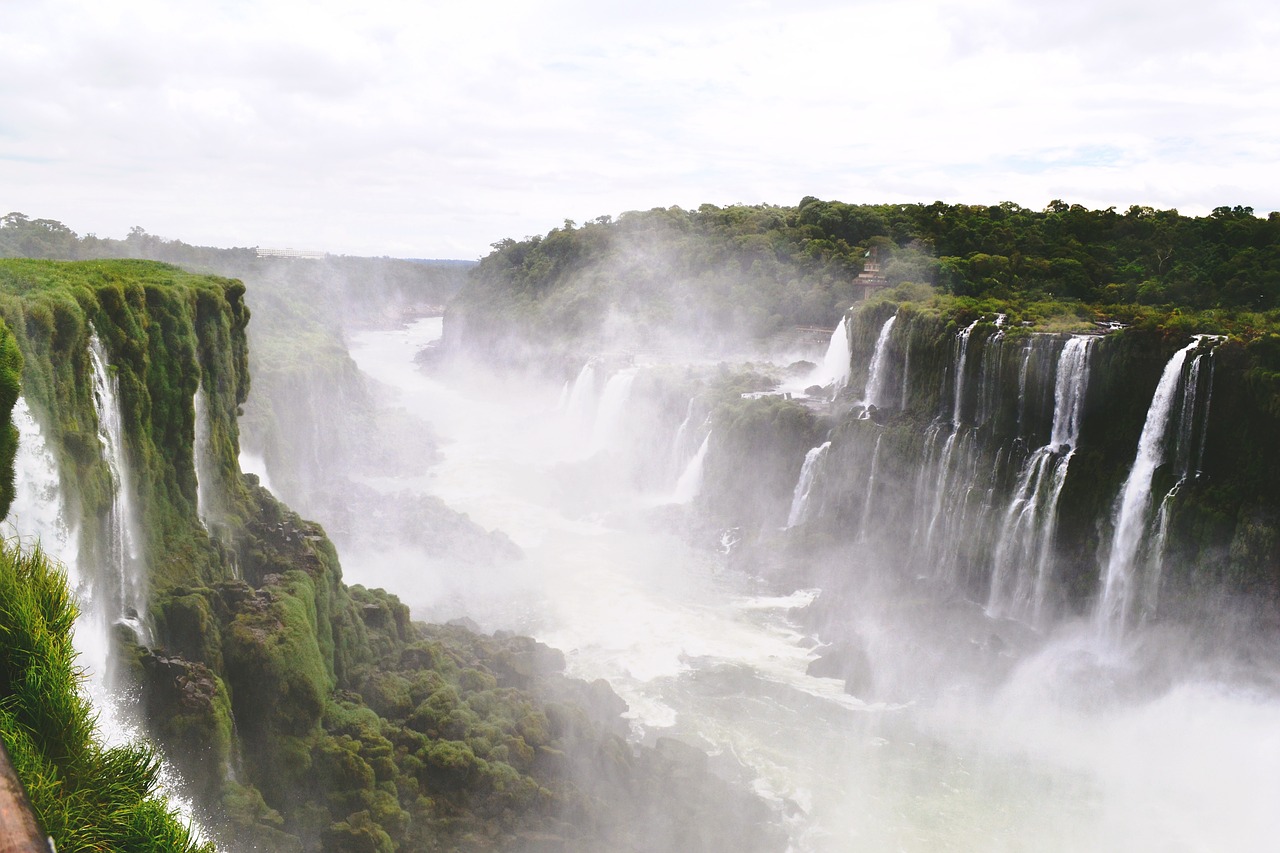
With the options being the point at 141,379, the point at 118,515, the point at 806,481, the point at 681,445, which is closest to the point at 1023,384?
the point at 806,481

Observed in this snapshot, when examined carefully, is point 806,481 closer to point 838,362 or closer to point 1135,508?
point 838,362

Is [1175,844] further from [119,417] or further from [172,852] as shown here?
[119,417]

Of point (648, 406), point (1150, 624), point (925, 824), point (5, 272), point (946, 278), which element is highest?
point (946, 278)

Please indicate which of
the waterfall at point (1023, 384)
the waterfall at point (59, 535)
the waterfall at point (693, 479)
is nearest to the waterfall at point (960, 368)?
the waterfall at point (1023, 384)

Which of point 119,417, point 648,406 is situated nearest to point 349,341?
point 648,406

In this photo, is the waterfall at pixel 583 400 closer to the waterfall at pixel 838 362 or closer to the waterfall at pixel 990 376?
the waterfall at pixel 838 362

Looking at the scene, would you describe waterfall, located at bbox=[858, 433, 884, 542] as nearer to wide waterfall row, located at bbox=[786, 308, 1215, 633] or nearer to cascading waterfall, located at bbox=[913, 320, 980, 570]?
wide waterfall row, located at bbox=[786, 308, 1215, 633]

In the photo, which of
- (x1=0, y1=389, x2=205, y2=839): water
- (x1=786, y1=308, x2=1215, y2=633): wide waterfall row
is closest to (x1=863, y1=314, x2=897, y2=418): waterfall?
(x1=786, y1=308, x2=1215, y2=633): wide waterfall row
